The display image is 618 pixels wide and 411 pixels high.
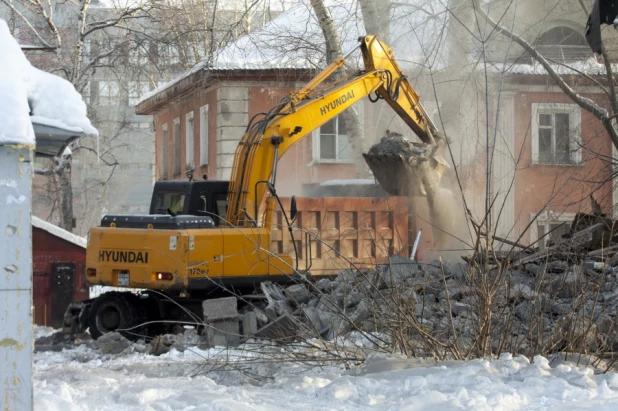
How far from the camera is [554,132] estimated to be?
78.5 feet

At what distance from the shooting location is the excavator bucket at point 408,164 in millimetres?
15219

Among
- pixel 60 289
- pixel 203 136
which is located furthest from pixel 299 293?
pixel 203 136

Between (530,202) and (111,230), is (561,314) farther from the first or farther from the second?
(530,202)

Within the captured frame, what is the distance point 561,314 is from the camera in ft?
28.2

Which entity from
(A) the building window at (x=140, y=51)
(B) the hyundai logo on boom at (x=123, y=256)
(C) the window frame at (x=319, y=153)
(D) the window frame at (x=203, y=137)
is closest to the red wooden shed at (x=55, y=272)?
(B) the hyundai logo on boom at (x=123, y=256)

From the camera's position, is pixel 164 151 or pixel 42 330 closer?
pixel 42 330

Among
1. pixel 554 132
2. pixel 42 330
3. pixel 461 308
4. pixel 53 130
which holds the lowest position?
pixel 42 330

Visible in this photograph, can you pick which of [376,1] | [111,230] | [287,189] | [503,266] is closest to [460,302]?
[503,266]

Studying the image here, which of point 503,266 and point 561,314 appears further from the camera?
point 561,314

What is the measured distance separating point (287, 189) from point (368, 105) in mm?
3039

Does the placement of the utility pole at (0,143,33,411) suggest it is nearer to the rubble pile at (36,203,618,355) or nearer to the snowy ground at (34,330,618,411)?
the snowy ground at (34,330,618,411)

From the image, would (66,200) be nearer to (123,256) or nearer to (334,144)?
(334,144)

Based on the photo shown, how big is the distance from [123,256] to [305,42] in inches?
413

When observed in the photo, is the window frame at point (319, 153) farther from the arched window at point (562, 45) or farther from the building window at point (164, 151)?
the building window at point (164, 151)
